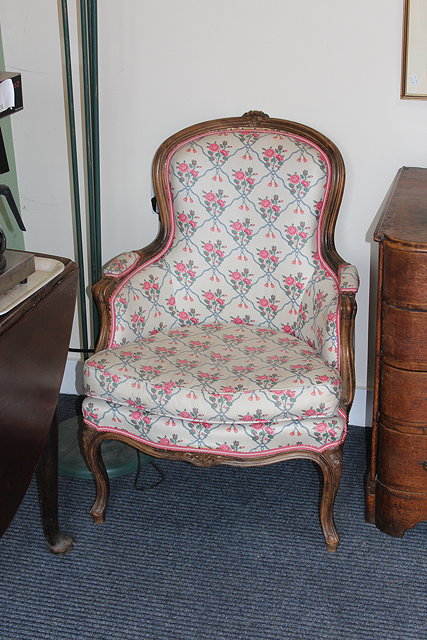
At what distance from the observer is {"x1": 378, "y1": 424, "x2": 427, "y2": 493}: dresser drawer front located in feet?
7.34

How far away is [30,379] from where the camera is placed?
1915 mm

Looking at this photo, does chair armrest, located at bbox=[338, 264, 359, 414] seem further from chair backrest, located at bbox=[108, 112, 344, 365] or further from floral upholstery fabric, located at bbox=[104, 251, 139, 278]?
floral upholstery fabric, located at bbox=[104, 251, 139, 278]

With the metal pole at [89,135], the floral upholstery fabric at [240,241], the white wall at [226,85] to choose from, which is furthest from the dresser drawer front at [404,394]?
the metal pole at [89,135]

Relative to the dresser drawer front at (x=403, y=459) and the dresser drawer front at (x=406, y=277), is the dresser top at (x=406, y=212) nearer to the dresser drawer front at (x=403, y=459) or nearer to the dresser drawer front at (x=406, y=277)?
the dresser drawer front at (x=406, y=277)

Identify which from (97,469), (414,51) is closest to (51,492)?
(97,469)

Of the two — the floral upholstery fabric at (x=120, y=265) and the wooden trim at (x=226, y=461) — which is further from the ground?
the floral upholstery fabric at (x=120, y=265)

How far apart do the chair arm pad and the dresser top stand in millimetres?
190

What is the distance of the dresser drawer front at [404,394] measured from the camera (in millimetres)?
2174

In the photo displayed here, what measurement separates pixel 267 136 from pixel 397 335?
78 centimetres

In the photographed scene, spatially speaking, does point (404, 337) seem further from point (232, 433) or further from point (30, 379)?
point (30, 379)

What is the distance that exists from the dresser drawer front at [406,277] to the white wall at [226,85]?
0.66 metres

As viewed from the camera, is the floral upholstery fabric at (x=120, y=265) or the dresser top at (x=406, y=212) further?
the floral upholstery fabric at (x=120, y=265)

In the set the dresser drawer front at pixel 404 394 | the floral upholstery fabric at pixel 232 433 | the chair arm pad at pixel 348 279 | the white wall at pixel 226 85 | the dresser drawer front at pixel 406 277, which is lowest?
the floral upholstery fabric at pixel 232 433

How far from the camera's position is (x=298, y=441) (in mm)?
2205
